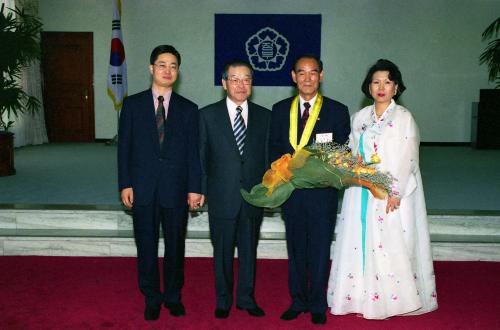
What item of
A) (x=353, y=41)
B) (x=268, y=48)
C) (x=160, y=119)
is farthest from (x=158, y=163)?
(x=353, y=41)

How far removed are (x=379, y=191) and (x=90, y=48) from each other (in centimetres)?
921

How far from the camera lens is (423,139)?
11.1 meters

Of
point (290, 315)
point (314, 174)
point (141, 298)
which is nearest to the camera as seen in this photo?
point (314, 174)

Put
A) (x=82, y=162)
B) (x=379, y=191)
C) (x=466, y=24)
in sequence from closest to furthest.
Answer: (x=379, y=191) → (x=82, y=162) → (x=466, y=24)

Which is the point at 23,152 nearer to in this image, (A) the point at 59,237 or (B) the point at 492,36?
(A) the point at 59,237

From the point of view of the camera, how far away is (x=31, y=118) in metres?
10.4

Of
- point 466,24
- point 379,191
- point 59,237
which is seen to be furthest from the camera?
point 466,24

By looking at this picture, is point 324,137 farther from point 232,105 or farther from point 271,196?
point 232,105

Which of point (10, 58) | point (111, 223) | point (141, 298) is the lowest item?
point (141, 298)

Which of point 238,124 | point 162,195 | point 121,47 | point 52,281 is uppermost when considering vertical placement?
point 121,47

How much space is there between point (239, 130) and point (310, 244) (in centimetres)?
75

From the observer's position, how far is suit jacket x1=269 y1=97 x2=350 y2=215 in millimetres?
3064

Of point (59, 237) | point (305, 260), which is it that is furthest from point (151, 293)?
point (59, 237)

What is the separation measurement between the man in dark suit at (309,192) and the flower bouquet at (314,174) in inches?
7.4
